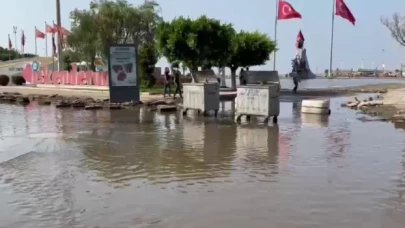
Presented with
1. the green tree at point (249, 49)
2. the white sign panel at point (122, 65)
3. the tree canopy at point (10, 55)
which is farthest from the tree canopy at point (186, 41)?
the tree canopy at point (10, 55)

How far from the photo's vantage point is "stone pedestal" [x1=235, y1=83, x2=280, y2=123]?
1612 cm

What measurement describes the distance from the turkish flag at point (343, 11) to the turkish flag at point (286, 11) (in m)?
7.13

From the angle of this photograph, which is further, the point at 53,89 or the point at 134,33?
the point at 134,33

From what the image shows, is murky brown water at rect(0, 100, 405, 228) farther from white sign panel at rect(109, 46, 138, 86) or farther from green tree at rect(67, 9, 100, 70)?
green tree at rect(67, 9, 100, 70)

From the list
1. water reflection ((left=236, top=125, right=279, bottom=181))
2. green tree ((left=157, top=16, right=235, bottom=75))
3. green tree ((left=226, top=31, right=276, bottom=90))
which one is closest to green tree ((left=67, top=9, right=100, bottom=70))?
green tree ((left=157, top=16, right=235, bottom=75))

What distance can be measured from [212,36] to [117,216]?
29408 millimetres

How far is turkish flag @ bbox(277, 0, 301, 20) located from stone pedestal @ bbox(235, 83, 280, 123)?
940 inches

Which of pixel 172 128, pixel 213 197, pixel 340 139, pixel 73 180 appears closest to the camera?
pixel 213 197

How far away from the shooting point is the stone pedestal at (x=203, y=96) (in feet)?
60.4

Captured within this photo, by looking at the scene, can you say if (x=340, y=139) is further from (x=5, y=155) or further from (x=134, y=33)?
(x=134, y=33)

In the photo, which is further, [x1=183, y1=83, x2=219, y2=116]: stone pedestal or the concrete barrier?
the concrete barrier

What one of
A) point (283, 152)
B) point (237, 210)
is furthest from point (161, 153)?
point (237, 210)

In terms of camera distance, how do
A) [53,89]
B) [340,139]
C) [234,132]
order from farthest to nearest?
[53,89]
[234,132]
[340,139]

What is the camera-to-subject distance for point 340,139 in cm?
1277
